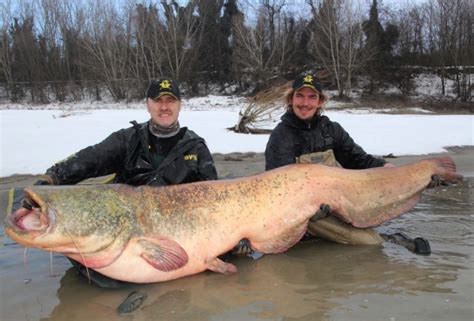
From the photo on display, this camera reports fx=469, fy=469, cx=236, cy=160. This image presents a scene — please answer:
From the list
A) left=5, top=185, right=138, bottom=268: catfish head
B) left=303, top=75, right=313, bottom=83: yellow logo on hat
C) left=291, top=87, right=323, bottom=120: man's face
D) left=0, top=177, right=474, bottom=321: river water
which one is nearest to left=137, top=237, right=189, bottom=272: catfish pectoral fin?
left=5, top=185, right=138, bottom=268: catfish head

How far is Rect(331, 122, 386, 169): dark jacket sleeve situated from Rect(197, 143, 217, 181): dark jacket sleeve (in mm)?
1398

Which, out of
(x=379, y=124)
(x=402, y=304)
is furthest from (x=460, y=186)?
(x=379, y=124)

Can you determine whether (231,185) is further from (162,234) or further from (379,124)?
(379,124)

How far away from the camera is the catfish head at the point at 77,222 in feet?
9.12

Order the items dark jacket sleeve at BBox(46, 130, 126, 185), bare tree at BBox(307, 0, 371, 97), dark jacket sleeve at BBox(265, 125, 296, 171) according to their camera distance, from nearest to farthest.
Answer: dark jacket sleeve at BBox(46, 130, 126, 185)
dark jacket sleeve at BBox(265, 125, 296, 171)
bare tree at BBox(307, 0, 371, 97)

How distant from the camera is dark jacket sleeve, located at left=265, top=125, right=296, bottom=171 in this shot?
4.52 metres

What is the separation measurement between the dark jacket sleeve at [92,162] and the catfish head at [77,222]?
2.25 ft

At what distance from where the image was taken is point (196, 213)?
3.37 metres

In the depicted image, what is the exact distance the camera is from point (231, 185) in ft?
11.7

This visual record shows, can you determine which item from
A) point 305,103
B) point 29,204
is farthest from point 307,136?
point 29,204

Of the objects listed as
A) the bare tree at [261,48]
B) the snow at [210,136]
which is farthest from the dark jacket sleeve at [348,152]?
the bare tree at [261,48]

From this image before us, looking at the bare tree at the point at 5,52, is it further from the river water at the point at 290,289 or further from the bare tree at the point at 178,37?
the river water at the point at 290,289

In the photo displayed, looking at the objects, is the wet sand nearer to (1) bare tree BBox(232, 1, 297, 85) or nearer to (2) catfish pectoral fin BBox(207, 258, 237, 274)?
(2) catfish pectoral fin BBox(207, 258, 237, 274)

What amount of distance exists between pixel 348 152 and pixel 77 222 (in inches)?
118
